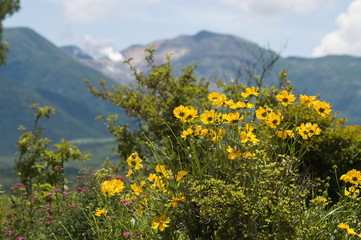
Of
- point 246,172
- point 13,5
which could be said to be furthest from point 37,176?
point 13,5

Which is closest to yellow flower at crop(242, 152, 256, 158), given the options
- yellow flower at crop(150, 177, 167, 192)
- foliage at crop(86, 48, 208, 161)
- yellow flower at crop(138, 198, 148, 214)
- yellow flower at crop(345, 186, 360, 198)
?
yellow flower at crop(150, 177, 167, 192)

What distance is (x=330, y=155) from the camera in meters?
5.32

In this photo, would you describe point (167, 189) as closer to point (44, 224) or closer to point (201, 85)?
point (44, 224)

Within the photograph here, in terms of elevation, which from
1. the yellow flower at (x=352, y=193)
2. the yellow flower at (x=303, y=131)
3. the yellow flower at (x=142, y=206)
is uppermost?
the yellow flower at (x=303, y=131)

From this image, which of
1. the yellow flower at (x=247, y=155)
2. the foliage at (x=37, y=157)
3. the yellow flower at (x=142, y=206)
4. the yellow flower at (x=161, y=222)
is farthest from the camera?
the foliage at (x=37, y=157)

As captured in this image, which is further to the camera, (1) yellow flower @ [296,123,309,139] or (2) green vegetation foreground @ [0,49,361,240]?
(1) yellow flower @ [296,123,309,139]

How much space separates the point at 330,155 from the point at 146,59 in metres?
3.56

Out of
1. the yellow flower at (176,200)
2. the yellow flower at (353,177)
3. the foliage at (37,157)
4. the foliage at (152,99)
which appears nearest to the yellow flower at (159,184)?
the yellow flower at (176,200)

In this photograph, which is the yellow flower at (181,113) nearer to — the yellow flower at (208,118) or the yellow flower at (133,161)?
the yellow flower at (208,118)

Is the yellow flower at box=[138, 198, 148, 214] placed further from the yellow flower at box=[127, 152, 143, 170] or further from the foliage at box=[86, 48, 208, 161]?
the foliage at box=[86, 48, 208, 161]

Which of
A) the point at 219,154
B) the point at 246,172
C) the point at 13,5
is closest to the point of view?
the point at 246,172

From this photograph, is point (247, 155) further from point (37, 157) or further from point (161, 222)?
point (37, 157)

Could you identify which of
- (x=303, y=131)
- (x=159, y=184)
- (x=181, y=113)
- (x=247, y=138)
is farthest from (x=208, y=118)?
(x=303, y=131)

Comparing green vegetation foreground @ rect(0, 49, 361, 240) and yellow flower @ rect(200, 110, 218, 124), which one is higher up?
yellow flower @ rect(200, 110, 218, 124)
